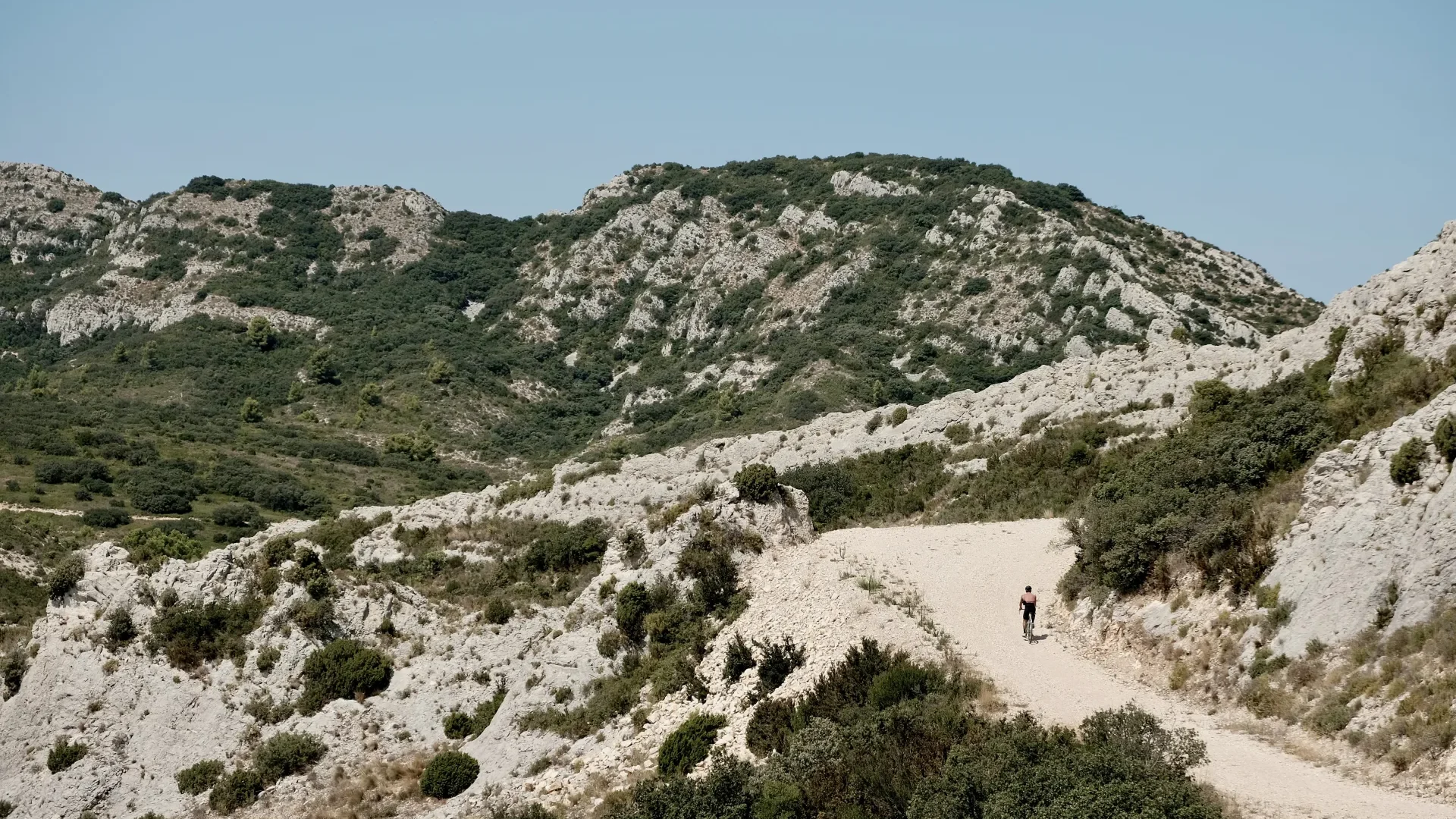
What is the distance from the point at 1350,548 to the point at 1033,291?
7754 centimetres

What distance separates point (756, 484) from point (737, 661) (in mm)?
6724

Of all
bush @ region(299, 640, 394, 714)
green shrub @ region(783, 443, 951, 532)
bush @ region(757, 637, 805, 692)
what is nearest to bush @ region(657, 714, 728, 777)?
bush @ region(757, 637, 805, 692)

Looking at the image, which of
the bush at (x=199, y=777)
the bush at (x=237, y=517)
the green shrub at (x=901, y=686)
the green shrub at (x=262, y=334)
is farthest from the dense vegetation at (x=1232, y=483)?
the green shrub at (x=262, y=334)

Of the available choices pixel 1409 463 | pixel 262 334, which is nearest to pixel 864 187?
pixel 262 334

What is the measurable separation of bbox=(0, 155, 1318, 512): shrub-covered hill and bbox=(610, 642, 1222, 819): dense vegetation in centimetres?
4977

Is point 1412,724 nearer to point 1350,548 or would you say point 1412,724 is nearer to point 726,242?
point 1350,548

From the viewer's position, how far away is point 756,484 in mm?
29734

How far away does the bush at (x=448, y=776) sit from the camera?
24250mm

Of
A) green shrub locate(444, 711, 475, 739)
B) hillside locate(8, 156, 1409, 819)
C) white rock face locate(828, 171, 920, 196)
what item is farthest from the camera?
white rock face locate(828, 171, 920, 196)

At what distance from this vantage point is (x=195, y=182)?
157 metres

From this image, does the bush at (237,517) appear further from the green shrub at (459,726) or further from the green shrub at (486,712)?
the green shrub at (459,726)

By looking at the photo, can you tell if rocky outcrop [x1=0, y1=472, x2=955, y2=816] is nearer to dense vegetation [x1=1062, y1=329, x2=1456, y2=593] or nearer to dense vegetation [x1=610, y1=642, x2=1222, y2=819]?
dense vegetation [x1=610, y1=642, x2=1222, y2=819]

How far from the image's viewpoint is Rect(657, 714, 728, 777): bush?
2145 centimetres

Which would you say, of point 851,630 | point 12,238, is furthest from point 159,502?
point 12,238
